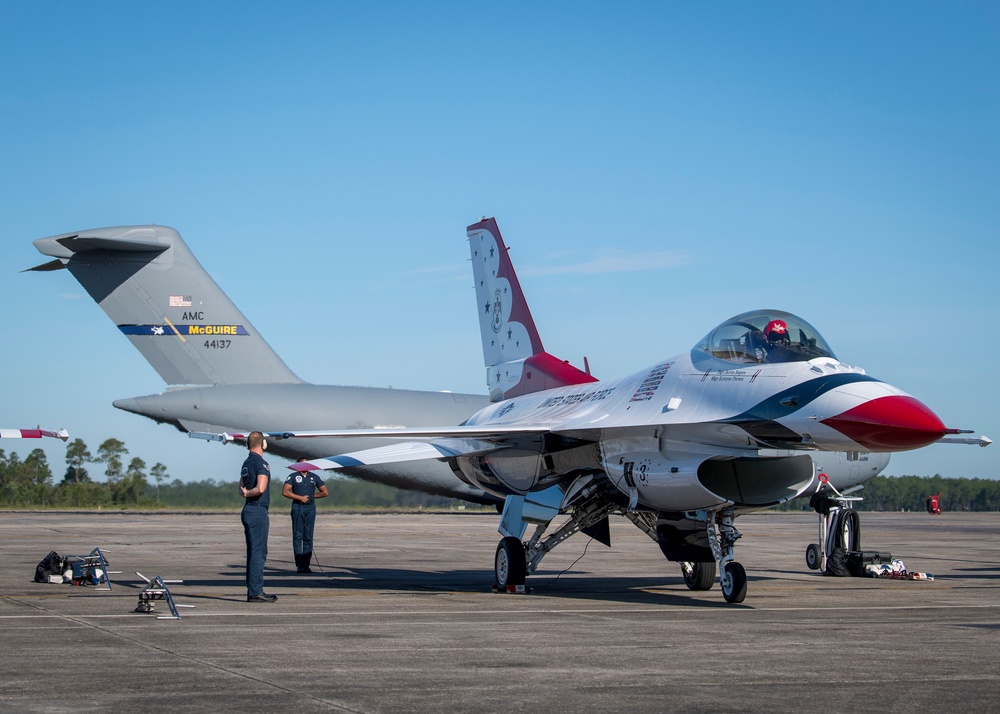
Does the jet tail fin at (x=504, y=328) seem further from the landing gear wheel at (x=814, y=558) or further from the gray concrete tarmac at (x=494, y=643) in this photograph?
the landing gear wheel at (x=814, y=558)

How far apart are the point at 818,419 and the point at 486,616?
3.62 m

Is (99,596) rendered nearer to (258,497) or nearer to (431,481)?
(258,497)

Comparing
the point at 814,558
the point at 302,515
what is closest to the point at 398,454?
the point at 302,515

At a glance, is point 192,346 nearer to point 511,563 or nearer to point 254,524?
point 511,563

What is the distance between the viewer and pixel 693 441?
11820 mm

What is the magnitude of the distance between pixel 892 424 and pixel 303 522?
9.78 meters

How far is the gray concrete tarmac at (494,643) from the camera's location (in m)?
6.12

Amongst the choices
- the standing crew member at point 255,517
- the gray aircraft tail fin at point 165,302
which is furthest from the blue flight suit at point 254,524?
the gray aircraft tail fin at point 165,302

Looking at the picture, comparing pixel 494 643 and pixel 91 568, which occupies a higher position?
pixel 91 568

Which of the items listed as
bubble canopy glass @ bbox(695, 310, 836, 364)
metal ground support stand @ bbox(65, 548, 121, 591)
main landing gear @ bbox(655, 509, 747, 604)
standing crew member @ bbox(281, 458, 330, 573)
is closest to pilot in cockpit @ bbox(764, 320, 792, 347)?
bubble canopy glass @ bbox(695, 310, 836, 364)

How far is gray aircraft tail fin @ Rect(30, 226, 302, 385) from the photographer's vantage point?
81.7 feet

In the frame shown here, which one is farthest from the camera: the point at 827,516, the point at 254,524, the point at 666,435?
the point at 827,516

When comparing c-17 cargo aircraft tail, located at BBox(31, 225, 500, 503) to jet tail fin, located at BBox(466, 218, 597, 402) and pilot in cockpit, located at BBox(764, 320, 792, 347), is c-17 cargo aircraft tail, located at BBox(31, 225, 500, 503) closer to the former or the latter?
jet tail fin, located at BBox(466, 218, 597, 402)

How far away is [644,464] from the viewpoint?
12.1 meters
